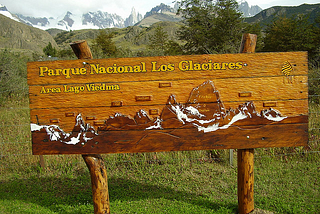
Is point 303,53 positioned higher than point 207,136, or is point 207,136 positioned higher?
point 303,53

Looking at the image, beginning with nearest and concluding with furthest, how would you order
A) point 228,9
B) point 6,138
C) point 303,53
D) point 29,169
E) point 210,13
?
point 303,53, point 29,169, point 6,138, point 228,9, point 210,13

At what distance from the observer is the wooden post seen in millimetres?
2424

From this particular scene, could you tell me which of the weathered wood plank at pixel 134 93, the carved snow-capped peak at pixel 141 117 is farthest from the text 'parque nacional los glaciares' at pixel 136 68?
the carved snow-capped peak at pixel 141 117

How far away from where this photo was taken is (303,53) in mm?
2252

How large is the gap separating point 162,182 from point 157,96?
1.72 m

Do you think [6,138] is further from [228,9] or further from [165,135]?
[228,9]

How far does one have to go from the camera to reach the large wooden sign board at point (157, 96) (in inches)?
89.0

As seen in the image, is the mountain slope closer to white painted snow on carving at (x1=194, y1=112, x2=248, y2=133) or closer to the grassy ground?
the grassy ground

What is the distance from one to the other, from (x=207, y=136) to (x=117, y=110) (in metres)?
0.95

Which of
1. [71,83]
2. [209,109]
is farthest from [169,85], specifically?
[71,83]

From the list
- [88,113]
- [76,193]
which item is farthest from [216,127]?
[76,193]

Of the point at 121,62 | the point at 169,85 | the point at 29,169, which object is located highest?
the point at 121,62

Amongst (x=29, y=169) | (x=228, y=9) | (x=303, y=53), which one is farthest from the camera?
(x=228, y=9)

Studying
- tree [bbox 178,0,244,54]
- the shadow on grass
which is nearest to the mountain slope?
tree [bbox 178,0,244,54]
